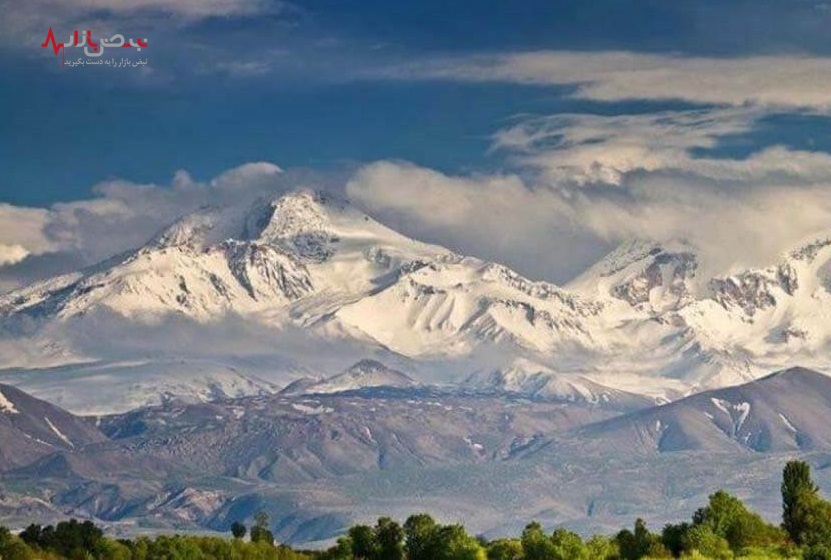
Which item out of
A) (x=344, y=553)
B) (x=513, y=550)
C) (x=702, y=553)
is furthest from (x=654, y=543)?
(x=344, y=553)

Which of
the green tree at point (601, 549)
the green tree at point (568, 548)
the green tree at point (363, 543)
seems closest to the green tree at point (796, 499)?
the green tree at point (601, 549)

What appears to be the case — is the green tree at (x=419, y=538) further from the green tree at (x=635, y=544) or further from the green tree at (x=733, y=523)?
the green tree at (x=733, y=523)

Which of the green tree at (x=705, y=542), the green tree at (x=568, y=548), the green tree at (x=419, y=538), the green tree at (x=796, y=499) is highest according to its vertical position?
the green tree at (x=419, y=538)

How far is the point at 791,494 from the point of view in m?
132

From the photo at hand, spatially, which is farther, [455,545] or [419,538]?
[419,538]

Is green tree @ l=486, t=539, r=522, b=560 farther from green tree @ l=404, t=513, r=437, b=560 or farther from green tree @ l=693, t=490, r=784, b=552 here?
green tree @ l=693, t=490, r=784, b=552

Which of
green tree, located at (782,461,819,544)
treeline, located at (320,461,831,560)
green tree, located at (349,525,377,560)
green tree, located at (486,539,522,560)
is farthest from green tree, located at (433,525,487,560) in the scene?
green tree, located at (782,461,819,544)

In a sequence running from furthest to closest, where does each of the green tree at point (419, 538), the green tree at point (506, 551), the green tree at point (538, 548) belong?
1. the green tree at point (419, 538)
2. the green tree at point (506, 551)
3. the green tree at point (538, 548)

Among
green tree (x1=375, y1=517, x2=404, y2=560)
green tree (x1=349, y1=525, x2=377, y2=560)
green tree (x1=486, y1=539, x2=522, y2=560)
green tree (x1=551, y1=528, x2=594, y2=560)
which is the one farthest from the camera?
green tree (x1=349, y1=525, x2=377, y2=560)

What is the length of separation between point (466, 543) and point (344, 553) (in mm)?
24087

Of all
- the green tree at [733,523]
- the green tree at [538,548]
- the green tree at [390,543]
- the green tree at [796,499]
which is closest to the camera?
the green tree at [733,523]

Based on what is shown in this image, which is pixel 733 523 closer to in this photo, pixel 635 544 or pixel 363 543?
pixel 635 544

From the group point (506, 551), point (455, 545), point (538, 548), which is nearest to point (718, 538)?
point (538, 548)

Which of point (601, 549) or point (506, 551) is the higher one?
point (506, 551)
